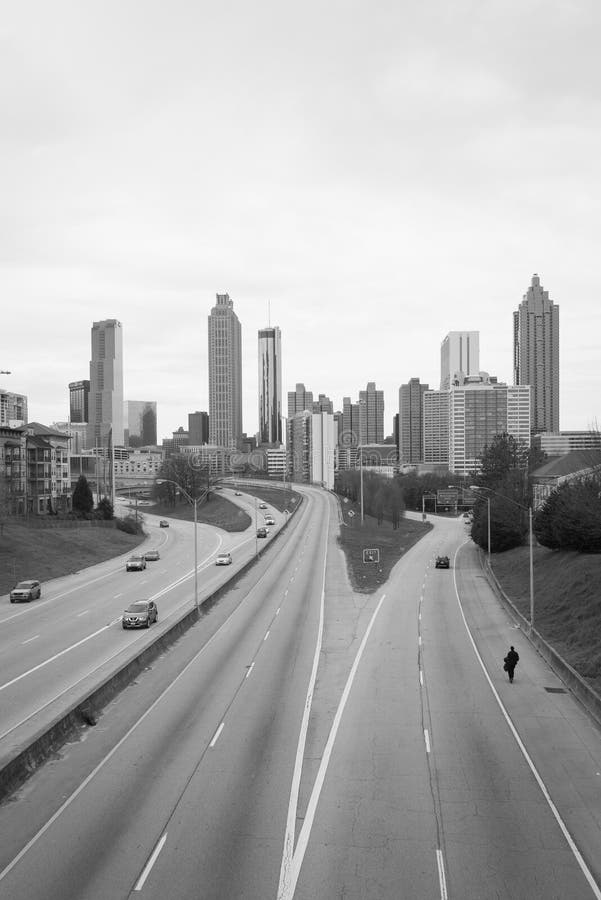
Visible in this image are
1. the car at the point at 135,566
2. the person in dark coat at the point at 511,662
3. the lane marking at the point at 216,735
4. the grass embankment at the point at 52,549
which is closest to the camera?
the lane marking at the point at 216,735

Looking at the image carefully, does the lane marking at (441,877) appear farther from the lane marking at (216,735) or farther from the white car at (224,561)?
the white car at (224,561)

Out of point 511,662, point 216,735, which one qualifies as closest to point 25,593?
point 216,735

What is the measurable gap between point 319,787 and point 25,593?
106 ft

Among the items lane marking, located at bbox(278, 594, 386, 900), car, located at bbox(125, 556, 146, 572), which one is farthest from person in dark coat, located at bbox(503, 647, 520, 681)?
car, located at bbox(125, 556, 146, 572)

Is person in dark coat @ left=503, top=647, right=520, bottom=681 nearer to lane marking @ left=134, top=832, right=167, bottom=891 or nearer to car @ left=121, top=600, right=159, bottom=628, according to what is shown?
lane marking @ left=134, top=832, right=167, bottom=891

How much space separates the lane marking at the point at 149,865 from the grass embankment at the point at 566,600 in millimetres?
16154

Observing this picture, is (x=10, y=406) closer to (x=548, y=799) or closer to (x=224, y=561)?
(x=224, y=561)

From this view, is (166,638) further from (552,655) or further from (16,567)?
(16,567)

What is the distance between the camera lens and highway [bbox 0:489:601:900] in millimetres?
12203

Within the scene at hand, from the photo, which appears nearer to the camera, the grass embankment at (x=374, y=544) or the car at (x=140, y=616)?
the car at (x=140, y=616)

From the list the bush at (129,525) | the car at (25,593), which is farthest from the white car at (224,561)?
the bush at (129,525)

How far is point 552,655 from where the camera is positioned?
2925cm

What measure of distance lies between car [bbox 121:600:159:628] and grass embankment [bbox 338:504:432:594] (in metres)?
17.2

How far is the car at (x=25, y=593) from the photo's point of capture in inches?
1724
